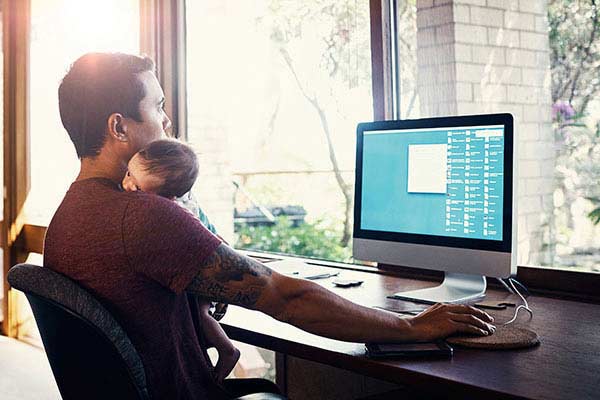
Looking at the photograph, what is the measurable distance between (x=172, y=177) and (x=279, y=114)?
56.9 inches

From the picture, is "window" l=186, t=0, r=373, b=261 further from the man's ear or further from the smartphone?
the smartphone

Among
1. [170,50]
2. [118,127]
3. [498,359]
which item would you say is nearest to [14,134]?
[170,50]

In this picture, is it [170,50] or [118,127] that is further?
[170,50]

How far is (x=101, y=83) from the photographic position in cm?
150

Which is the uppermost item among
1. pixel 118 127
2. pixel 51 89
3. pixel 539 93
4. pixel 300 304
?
pixel 51 89

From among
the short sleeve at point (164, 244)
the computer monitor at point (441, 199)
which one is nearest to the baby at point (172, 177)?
the short sleeve at point (164, 244)

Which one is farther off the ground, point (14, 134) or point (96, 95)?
point (14, 134)

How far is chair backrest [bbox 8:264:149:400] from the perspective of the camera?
4.12ft

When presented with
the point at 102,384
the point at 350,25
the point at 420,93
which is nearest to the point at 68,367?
the point at 102,384

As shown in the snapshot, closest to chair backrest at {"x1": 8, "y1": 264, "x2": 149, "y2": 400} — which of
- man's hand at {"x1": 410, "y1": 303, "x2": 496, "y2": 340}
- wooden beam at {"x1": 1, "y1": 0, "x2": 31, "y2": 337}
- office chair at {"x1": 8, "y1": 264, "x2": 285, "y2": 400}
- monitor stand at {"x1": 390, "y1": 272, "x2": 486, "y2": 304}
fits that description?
office chair at {"x1": 8, "y1": 264, "x2": 285, "y2": 400}

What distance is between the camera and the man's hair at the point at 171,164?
5.33 ft

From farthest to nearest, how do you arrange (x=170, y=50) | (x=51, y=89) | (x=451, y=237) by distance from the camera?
1. (x=51, y=89)
2. (x=170, y=50)
3. (x=451, y=237)

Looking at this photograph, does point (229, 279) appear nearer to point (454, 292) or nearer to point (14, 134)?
point (454, 292)

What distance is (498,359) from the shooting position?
4.33 ft
